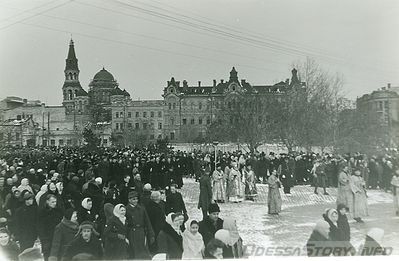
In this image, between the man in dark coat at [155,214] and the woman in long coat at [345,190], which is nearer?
the man in dark coat at [155,214]

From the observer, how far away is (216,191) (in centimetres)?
1442

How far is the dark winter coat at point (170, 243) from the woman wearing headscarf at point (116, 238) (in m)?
0.47

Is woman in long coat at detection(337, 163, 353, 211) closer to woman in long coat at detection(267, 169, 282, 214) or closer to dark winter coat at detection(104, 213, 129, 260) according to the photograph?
woman in long coat at detection(267, 169, 282, 214)

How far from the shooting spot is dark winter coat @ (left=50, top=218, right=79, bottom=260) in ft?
19.0

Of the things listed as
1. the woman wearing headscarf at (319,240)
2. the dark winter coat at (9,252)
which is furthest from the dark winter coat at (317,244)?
the dark winter coat at (9,252)

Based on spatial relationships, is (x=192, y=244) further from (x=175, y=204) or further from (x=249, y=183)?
(x=249, y=183)

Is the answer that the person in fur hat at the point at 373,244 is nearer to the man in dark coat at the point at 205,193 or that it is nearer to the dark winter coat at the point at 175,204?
the dark winter coat at the point at 175,204

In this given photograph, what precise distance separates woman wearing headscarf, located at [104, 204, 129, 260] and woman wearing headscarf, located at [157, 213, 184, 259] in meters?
0.47

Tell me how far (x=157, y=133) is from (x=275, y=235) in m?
43.8

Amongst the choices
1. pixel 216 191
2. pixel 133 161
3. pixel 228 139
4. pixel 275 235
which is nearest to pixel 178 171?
pixel 133 161

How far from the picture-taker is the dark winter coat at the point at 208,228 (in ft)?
20.7

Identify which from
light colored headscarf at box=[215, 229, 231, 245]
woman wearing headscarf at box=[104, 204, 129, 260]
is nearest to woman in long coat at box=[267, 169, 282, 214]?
woman wearing headscarf at box=[104, 204, 129, 260]

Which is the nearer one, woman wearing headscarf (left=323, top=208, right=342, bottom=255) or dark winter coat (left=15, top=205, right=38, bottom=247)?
woman wearing headscarf (left=323, top=208, right=342, bottom=255)

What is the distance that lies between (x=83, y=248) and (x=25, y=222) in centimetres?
250
